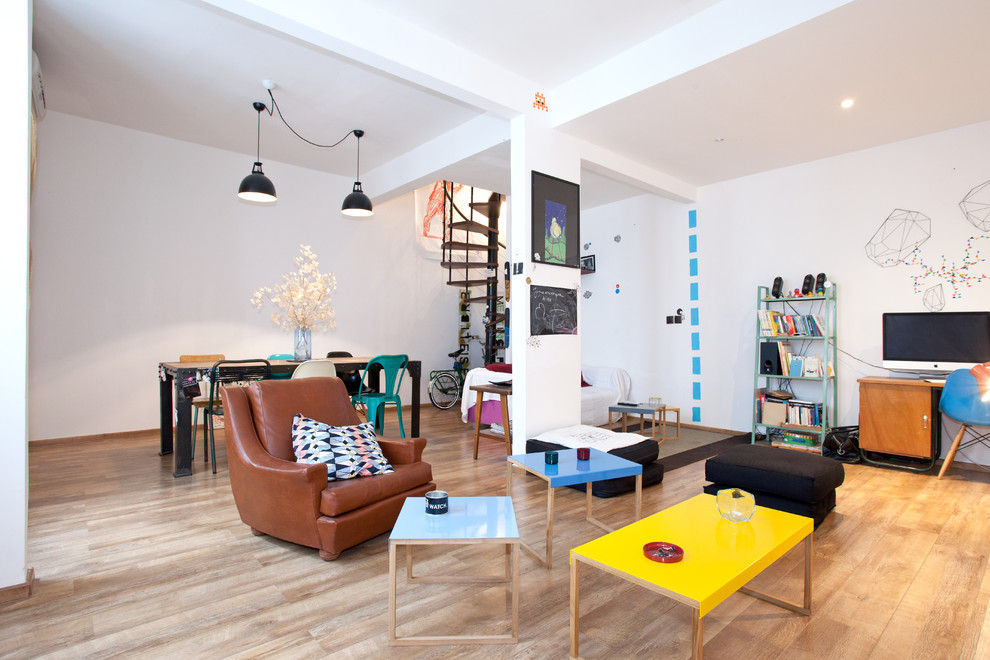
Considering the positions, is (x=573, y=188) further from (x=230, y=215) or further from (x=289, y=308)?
(x=230, y=215)

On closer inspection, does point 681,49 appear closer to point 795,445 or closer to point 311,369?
point 311,369

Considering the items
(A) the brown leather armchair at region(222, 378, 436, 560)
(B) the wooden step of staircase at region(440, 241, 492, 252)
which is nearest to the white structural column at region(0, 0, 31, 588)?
(A) the brown leather armchair at region(222, 378, 436, 560)

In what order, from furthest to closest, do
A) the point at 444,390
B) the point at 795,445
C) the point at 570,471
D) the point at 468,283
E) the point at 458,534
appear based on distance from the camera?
the point at 444,390, the point at 468,283, the point at 795,445, the point at 570,471, the point at 458,534

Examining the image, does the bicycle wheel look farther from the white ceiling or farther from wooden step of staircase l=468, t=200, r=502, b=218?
the white ceiling

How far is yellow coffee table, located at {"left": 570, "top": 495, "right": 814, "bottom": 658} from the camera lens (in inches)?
60.1

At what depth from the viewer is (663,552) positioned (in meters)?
1.75

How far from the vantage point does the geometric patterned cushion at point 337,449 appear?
266 centimetres

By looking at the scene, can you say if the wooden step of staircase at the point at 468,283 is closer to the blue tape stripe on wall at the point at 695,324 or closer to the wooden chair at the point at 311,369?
the blue tape stripe on wall at the point at 695,324

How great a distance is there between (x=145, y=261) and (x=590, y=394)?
506 cm

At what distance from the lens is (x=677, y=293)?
6.36 meters

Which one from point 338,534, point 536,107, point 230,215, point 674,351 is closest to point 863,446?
point 674,351

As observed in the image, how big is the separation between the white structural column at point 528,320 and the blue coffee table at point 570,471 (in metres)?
1.13

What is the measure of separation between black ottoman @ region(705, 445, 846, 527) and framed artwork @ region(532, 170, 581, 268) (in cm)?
203

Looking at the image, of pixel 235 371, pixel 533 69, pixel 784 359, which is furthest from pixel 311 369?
pixel 784 359
